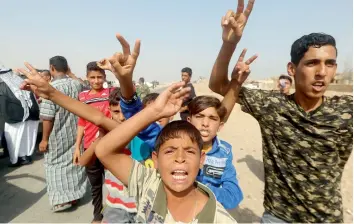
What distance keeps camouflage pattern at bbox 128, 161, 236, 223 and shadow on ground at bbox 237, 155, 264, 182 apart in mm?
3798

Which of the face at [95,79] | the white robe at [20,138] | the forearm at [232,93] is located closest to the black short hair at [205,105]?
the forearm at [232,93]

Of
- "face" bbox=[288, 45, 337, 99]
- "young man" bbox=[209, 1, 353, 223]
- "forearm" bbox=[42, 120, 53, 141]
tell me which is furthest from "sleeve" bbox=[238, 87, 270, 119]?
"forearm" bbox=[42, 120, 53, 141]

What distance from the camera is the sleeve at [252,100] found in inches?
70.2

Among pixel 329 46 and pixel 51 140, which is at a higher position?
pixel 329 46

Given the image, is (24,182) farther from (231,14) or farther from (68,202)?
(231,14)

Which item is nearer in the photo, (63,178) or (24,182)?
(63,178)

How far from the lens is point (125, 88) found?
1.81 m

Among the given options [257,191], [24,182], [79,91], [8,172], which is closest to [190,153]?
[79,91]

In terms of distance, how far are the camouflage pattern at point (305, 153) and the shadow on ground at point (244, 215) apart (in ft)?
6.07

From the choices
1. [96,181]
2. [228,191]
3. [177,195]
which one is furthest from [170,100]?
[96,181]

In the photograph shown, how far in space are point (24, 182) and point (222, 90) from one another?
4012mm

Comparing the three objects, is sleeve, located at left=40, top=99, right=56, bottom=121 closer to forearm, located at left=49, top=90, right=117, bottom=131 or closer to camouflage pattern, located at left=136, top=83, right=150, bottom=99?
forearm, located at left=49, top=90, right=117, bottom=131

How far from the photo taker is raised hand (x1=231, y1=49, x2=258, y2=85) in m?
1.80

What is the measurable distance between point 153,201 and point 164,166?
0.64ft
